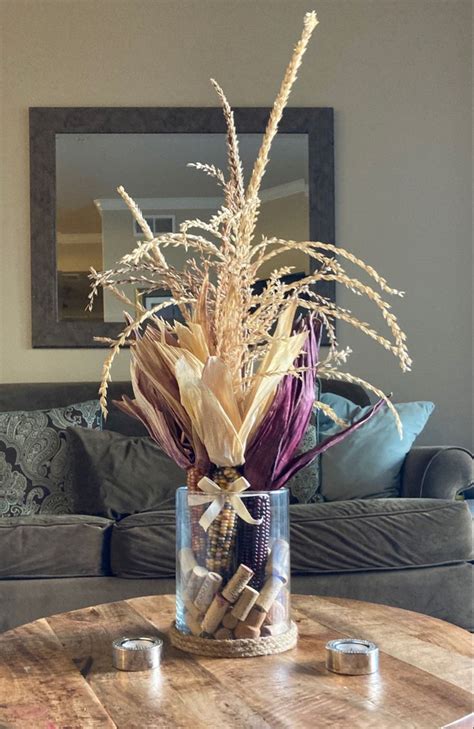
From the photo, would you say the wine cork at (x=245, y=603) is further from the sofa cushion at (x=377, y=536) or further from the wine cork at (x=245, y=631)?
the sofa cushion at (x=377, y=536)

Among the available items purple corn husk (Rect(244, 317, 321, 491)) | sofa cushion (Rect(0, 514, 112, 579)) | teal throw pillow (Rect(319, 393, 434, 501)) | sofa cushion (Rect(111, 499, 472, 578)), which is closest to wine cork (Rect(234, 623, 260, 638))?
purple corn husk (Rect(244, 317, 321, 491))

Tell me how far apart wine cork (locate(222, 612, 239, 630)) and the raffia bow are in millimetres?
133

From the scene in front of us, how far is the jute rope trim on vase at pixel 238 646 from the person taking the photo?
1323mm

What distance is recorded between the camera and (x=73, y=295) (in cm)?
386

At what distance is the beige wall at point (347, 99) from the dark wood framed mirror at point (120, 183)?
72 millimetres

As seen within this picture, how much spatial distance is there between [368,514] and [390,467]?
0.47 meters

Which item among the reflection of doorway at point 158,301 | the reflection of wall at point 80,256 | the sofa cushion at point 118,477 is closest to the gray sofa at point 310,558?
the sofa cushion at point 118,477

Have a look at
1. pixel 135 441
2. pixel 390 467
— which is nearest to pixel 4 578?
pixel 135 441

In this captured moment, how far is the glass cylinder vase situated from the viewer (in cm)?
132

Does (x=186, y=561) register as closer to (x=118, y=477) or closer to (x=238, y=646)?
(x=238, y=646)

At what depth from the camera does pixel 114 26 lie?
12.8 feet

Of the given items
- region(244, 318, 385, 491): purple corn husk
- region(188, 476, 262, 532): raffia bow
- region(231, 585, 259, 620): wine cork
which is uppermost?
region(244, 318, 385, 491): purple corn husk

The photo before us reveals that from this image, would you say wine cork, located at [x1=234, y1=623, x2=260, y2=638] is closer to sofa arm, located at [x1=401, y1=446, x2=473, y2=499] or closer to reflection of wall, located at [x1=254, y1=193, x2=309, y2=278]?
sofa arm, located at [x1=401, y1=446, x2=473, y2=499]

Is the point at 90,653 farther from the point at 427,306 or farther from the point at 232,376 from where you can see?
the point at 427,306
